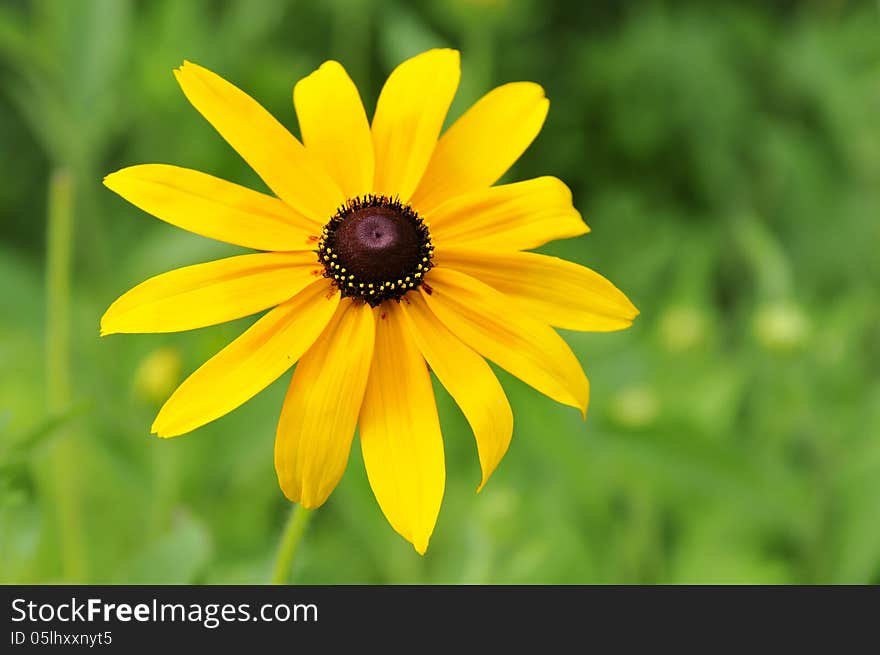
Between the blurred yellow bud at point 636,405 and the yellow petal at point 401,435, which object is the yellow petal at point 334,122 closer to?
the yellow petal at point 401,435

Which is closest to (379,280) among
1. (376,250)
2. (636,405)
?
(376,250)

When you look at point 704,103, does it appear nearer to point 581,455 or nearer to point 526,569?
point 581,455

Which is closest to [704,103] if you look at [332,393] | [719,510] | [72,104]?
[719,510]

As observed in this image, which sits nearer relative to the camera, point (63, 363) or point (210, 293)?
point (210, 293)

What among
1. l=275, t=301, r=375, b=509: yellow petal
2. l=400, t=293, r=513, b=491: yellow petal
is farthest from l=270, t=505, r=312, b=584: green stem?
l=400, t=293, r=513, b=491: yellow petal

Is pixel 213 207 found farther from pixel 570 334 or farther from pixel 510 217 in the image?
pixel 570 334

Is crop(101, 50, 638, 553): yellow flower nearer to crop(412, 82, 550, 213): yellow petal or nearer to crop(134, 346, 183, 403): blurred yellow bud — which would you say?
crop(412, 82, 550, 213): yellow petal

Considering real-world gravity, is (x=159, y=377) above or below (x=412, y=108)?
above
